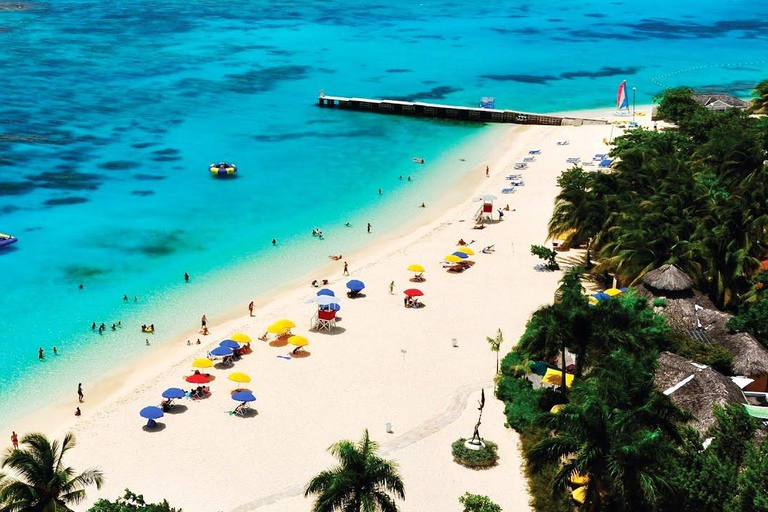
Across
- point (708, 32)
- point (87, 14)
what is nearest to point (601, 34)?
point (708, 32)

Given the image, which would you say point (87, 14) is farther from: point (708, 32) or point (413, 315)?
point (413, 315)

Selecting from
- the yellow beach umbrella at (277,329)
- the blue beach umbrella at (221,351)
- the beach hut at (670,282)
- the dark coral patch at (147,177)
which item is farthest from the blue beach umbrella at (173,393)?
the dark coral patch at (147,177)

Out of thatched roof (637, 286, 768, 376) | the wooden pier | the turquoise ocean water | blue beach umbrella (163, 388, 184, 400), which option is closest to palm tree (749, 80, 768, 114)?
the wooden pier

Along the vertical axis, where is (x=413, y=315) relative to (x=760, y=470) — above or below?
below

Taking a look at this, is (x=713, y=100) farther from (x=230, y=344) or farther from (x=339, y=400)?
(x=339, y=400)

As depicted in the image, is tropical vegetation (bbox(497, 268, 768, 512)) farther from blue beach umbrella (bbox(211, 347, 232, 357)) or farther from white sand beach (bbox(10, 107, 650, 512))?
blue beach umbrella (bbox(211, 347, 232, 357))

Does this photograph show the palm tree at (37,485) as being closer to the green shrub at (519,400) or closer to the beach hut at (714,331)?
the green shrub at (519,400)

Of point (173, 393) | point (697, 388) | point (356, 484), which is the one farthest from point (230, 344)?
point (697, 388)
